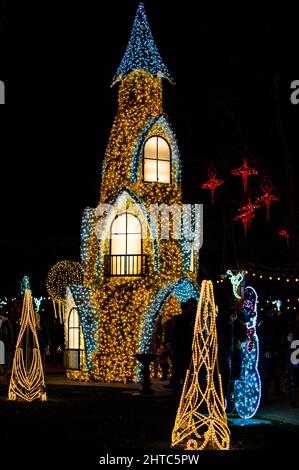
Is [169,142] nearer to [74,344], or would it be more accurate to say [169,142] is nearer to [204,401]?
[74,344]

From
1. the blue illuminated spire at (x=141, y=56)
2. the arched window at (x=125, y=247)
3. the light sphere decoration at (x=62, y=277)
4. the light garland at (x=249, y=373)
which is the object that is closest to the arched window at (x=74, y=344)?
the arched window at (x=125, y=247)

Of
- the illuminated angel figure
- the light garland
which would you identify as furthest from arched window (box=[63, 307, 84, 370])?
the illuminated angel figure

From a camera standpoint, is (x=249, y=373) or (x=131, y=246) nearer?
(x=249, y=373)

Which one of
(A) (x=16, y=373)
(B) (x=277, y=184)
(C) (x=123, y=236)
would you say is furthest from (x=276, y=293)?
(A) (x=16, y=373)

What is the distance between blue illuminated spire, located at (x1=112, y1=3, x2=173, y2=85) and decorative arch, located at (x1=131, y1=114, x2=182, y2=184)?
57.0 inches

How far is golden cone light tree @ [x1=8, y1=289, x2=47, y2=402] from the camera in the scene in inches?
686

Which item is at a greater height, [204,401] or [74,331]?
[74,331]

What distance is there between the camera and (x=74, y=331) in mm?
24641

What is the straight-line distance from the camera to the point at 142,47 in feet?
80.3

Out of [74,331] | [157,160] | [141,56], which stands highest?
[141,56]

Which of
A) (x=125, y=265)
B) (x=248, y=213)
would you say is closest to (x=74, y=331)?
(x=125, y=265)

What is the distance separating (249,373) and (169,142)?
10.7 meters

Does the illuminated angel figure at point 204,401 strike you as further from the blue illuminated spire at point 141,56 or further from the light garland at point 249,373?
the blue illuminated spire at point 141,56

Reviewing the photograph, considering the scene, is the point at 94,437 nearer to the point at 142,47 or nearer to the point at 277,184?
the point at 142,47
